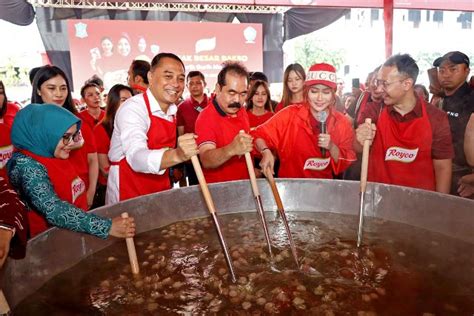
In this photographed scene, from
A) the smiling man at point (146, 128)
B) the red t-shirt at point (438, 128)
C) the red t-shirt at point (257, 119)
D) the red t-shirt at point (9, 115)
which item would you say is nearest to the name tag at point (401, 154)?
the red t-shirt at point (438, 128)

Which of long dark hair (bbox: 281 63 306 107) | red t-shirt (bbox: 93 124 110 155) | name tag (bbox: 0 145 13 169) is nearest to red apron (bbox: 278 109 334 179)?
long dark hair (bbox: 281 63 306 107)

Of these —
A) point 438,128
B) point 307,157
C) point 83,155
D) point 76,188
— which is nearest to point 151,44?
point 83,155

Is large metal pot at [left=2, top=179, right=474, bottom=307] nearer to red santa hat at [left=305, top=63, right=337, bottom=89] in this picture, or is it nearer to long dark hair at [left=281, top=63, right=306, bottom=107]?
red santa hat at [left=305, top=63, right=337, bottom=89]

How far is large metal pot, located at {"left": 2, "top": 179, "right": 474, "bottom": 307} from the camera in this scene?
164cm

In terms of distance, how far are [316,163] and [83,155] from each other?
1.73 m

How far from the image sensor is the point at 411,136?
8.52 feet

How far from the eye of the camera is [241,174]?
294cm

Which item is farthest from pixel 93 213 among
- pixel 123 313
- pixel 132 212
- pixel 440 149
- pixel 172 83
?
pixel 440 149

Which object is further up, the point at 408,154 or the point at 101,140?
the point at 101,140

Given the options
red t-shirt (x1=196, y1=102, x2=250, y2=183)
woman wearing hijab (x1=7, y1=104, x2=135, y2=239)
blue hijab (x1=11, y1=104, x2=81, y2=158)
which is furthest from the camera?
red t-shirt (x1=196, y1=102, x2=250, y2=183)

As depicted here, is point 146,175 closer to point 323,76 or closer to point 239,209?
point 239,209

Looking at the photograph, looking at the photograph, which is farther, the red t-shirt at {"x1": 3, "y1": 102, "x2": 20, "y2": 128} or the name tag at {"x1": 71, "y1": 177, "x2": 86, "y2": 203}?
the red t-shirt at {"x1": 3, "y1": 102, "x2": 20, "y2": 128}

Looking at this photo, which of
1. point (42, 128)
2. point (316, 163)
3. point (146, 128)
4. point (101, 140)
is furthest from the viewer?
point (101, 140)

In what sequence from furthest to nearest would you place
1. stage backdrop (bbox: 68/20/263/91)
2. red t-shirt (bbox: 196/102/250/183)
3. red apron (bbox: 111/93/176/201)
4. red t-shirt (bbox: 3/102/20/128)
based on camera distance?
stage backdrop (bbox: 68/20/263/91) < red t-shirt (bbox: 3/102/20/128) < red t-shirt (bbox: 196/102/250/183) < red apron (bbox: 111/93/176/201)
